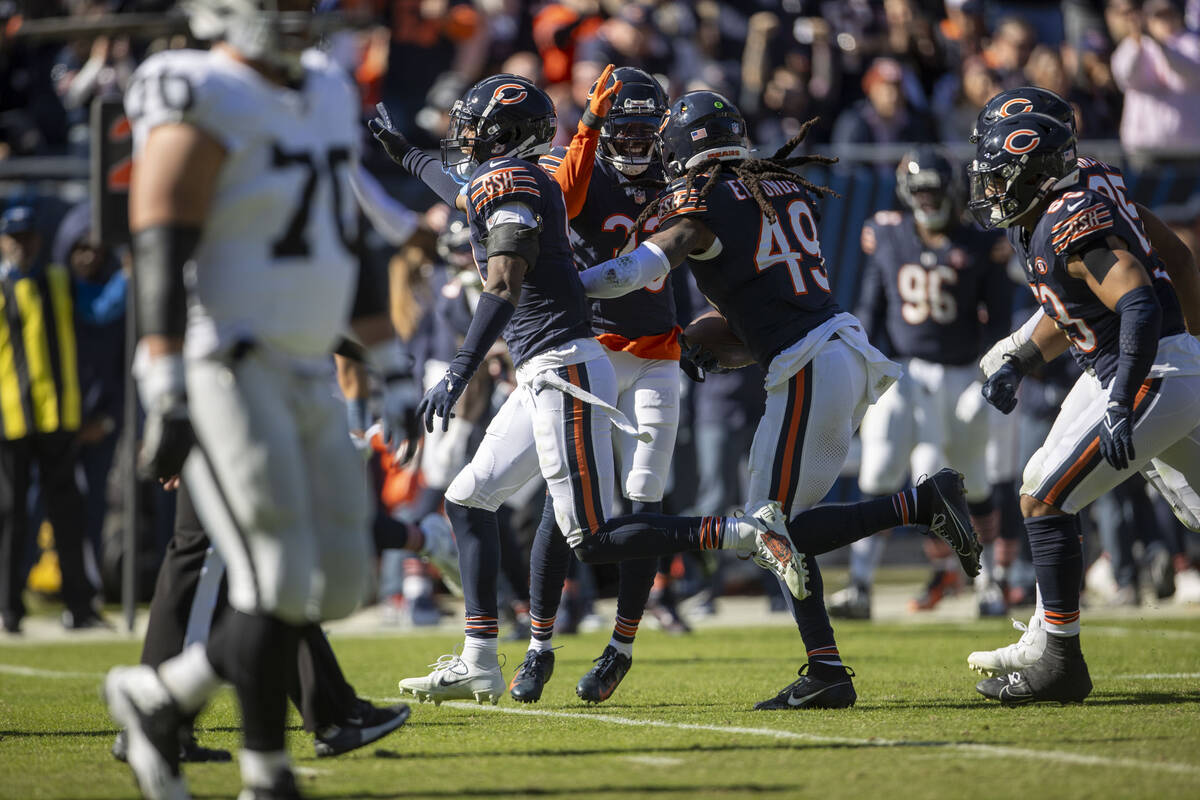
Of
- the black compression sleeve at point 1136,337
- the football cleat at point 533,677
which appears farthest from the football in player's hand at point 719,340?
the black compression sleeve at point 1136,337

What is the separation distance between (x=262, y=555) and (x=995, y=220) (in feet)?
10.4

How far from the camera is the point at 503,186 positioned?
18.4 ft

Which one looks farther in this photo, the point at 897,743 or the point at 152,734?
the point at 897,743

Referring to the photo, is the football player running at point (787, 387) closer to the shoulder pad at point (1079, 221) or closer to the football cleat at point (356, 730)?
the shoulder pad at point (1079, 221)

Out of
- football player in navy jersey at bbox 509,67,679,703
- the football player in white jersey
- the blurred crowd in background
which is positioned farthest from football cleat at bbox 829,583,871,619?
the football player in white jersey

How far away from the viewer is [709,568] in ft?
32.6

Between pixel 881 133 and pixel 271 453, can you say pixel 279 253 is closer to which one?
pixel 271 453

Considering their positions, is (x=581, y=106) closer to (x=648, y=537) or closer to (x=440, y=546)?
(x=440, y=546)

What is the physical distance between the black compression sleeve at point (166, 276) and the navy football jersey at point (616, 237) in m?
3.07

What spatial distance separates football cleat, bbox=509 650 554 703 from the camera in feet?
20.1

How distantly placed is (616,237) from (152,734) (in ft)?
11.1

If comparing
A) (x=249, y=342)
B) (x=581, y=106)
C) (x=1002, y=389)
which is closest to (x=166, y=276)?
(x=249, y=342)

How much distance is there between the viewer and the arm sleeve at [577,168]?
6.34 metres

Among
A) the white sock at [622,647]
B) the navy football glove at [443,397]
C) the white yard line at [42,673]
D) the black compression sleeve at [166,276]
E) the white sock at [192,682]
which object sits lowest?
the white yard line at [42,673]
